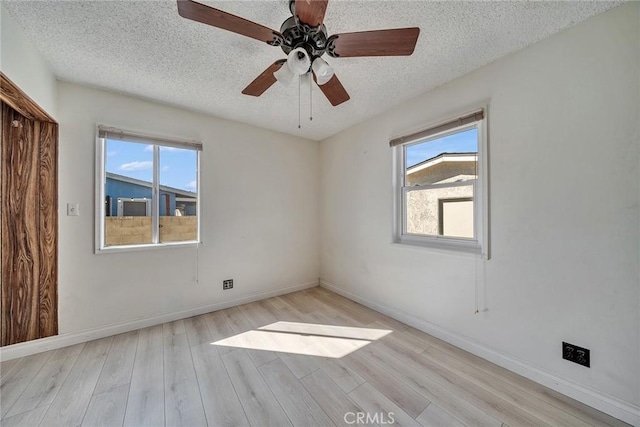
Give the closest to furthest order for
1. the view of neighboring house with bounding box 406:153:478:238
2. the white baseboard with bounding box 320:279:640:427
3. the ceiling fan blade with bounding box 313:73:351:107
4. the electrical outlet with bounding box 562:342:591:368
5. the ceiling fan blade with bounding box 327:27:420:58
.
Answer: the ceiling fan blade with bounding box 327:27:420:58, the white baseboard with bounding box 320:279:640:427, the electrical outlet with bounding box 562:342:591:368, the ceiling fan blade with bounding box 313:73:351:107, the view of neighboring house with bounding box 406:153:478:238

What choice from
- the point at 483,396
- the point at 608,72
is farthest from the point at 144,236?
→ the point at 608,72

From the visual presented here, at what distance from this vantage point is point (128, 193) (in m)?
2.44

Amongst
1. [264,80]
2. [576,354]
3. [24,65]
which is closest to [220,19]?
[264,80]

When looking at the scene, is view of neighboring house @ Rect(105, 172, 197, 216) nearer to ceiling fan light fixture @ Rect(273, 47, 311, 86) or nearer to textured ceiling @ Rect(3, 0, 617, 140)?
textured ceiling @ Rect(3, 0, 617, 140)

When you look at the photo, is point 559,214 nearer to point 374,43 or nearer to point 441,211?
point 441,211

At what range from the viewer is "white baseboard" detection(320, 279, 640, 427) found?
1355 millimetres

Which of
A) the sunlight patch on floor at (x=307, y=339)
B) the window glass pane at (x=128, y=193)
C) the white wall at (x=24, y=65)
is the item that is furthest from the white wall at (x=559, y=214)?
the white wall at (x=24, y=65)

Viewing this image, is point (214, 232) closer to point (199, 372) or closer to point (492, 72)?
point (199, 372)

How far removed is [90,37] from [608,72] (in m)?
3.31

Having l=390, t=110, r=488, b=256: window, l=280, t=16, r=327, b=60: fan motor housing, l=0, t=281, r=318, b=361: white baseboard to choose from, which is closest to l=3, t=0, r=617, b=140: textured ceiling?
l=280, t=16, r=327, b=60: fan motor housing

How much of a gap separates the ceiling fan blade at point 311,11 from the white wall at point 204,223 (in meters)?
2.08

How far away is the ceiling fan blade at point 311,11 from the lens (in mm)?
1062

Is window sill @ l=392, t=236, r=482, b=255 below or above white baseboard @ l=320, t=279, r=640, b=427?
above

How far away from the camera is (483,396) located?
1533 mm
